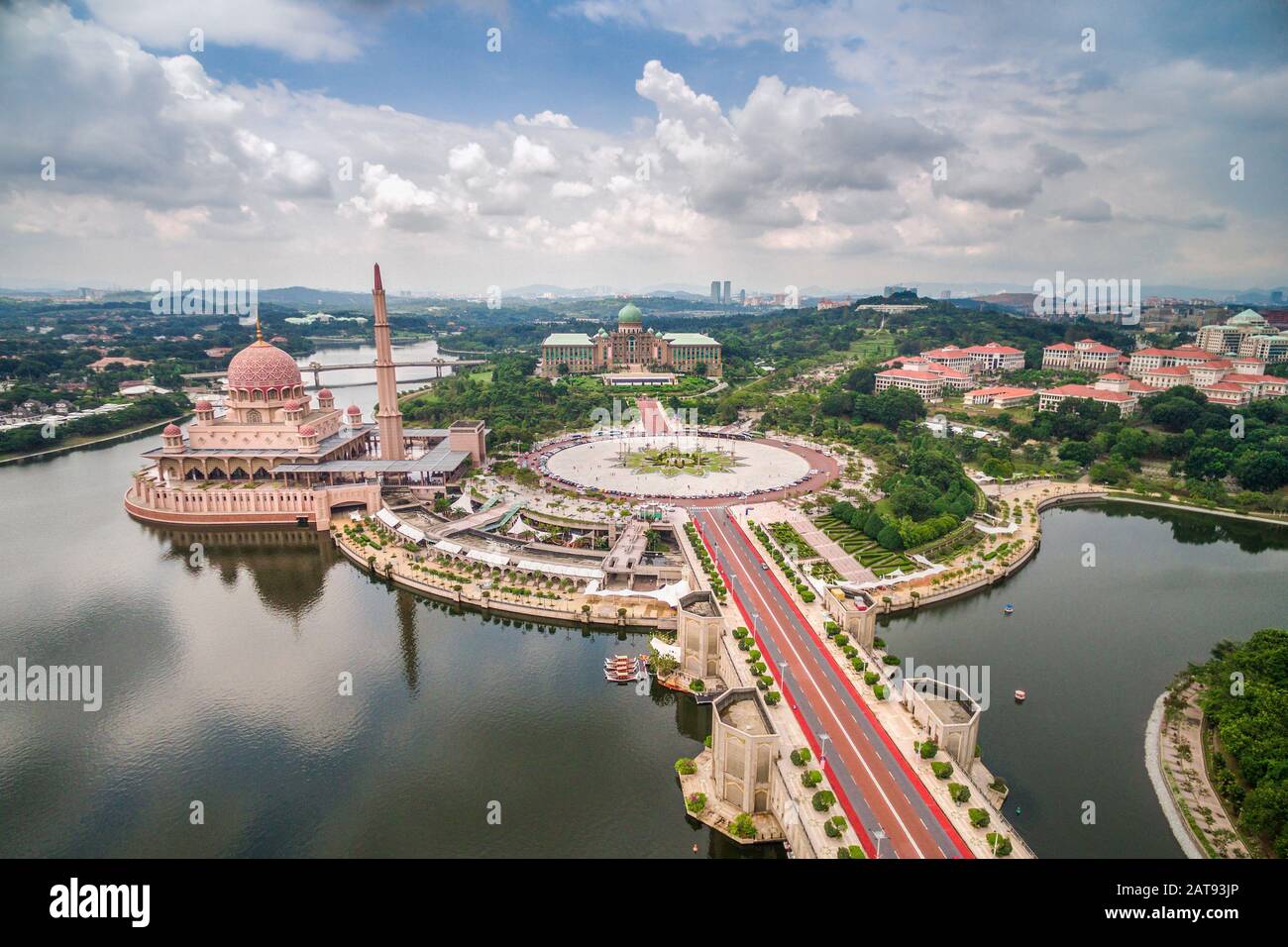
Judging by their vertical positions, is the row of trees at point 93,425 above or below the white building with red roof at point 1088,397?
below

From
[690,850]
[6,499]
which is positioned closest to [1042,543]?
[690,850]

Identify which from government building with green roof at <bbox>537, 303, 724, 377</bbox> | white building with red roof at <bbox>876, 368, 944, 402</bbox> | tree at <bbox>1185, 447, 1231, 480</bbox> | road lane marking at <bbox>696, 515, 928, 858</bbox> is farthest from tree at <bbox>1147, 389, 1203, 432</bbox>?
road lane marking at <bbox>696, 515, 928, 858</bbox>

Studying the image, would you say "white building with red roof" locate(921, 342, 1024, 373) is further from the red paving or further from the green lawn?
the red paving

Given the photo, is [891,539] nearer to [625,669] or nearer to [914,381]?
[625,669]

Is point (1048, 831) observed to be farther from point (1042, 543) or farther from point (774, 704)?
point (1042, 543)

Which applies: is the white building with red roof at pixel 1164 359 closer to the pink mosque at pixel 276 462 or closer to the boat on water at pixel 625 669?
the boat on water at pixel 625 669

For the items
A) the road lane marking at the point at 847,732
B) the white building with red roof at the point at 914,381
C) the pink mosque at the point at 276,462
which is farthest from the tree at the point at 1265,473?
the pink mosque at the point at 276,462

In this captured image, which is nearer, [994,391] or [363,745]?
[363,745]
